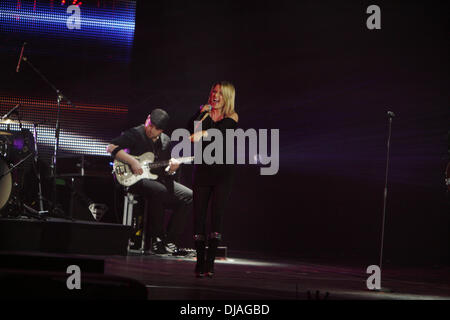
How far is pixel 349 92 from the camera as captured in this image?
779 centimetres

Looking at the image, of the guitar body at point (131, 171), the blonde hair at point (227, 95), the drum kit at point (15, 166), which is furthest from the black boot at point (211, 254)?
the drum kit at point (15, 166)

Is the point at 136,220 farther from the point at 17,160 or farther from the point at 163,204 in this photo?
the point at 17,160

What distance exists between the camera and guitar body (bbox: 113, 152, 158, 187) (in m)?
6.30

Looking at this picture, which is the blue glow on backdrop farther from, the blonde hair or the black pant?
the black pant

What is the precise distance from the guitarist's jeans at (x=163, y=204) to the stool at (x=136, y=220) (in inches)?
6.7

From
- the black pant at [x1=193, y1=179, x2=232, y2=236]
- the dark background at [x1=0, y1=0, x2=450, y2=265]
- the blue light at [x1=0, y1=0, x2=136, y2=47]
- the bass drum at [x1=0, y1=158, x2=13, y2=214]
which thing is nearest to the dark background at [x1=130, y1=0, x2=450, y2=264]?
the dark background at [x1=0, y1=0, x2=450, y2=265]

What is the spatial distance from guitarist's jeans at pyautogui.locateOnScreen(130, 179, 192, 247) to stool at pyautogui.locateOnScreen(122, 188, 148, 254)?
0.17 meters

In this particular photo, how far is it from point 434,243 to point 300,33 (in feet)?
11.6

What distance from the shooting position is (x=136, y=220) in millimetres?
6656

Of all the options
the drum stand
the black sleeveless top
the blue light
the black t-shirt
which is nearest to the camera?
the black sleeveless top

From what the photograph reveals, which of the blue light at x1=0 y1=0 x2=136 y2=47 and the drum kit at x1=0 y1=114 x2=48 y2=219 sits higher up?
the blue light at x1=0 y1=0 x2=136 y2=47

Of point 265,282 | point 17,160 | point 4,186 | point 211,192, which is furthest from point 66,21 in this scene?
point 265,282
